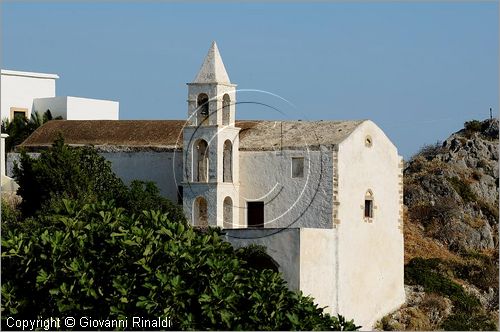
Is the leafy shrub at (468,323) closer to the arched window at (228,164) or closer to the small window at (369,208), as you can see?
the small window at (369,208)

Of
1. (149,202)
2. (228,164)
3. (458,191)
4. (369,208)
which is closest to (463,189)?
(458,191)

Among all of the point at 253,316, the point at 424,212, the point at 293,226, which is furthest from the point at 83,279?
the point at 424,212

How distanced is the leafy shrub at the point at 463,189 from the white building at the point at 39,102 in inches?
557

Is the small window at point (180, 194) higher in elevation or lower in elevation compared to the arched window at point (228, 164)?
lower

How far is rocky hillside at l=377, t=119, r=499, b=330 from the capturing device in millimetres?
47625

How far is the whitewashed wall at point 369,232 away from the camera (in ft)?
144

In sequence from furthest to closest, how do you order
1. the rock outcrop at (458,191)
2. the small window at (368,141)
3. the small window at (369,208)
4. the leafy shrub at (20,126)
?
the rock outcrop at (458,191), the leafy shrub at (20,126), the small window at (369,208), the small window at (368,141)

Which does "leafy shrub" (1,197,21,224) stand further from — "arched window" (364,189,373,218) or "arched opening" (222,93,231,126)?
"arched window" (364,189,373,218)

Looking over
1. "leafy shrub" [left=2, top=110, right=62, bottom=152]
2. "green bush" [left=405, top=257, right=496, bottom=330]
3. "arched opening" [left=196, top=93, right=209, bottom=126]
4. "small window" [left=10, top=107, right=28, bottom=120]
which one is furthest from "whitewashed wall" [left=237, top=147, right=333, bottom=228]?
"small window" [left=10, top=107, right=28, bottom=120]

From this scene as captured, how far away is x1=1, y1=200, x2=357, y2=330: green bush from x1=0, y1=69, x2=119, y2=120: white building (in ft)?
59.8

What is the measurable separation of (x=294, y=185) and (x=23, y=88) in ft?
53.5

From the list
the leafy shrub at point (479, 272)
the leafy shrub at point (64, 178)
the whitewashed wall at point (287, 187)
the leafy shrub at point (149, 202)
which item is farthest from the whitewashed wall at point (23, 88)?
the leafy shrub at point (479, 272)

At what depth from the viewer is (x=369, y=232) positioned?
45.4 metres

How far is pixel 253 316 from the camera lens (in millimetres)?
33625
